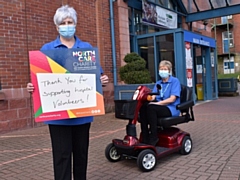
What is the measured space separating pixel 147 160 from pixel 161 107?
0.90 m

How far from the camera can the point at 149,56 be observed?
12.2 meters

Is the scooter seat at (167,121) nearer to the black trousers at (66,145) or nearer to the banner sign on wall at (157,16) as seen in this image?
the black trousers at (66,145)

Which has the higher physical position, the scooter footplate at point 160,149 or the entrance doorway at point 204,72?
the entrance doorway at point 204,72

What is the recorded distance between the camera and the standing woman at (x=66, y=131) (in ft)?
8.85

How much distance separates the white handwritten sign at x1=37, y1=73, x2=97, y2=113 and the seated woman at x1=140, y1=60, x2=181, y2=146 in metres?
1.84

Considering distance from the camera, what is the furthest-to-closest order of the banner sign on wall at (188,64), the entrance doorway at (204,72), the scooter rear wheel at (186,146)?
the entrance doorway at (204,72) < the banner sign on wall at (188,64) < the scooter rear wheel at (186,146)

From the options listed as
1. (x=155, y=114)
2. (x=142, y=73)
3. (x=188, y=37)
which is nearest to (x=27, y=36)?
(x=142, y=73)

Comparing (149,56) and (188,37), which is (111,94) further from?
(188,37)

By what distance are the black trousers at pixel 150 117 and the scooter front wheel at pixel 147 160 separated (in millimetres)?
414

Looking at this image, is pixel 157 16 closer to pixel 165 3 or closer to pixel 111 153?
pixel 165 3

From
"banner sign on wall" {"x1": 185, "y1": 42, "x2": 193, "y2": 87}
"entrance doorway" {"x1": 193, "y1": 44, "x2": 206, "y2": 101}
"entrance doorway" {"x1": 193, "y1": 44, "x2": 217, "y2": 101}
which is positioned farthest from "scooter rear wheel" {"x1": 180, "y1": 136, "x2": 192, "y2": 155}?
"entrance doorway" {"x1": 193, "y1": 44, "x2": 206, "y2": 101}

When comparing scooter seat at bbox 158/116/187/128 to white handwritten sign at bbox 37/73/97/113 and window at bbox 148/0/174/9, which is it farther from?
window at bbox 148/0/174/9

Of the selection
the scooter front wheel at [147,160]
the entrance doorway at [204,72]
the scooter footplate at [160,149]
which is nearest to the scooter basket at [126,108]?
the scooter front wheel at [147,160]

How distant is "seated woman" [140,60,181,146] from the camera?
4.54 metres
